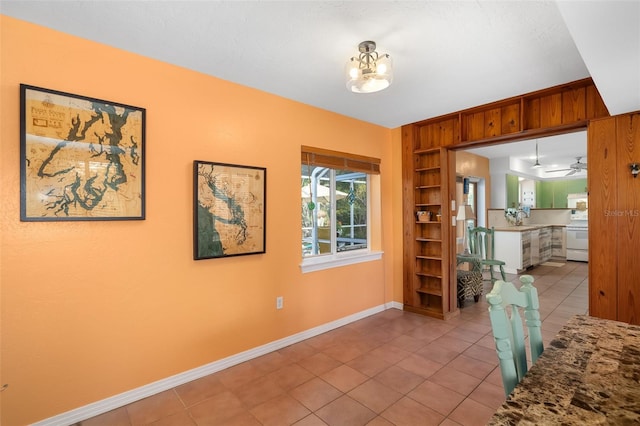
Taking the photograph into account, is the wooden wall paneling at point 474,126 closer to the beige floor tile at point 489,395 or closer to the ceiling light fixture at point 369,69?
the ceiling light fixture at point 369,69

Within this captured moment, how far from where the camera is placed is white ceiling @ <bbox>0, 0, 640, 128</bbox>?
165 cm

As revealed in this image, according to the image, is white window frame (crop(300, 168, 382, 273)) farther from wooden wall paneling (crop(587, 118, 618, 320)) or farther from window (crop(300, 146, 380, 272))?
wooden wall paneling (crop(587, 118, 618, 320))

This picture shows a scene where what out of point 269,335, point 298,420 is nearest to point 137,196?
point 269,335

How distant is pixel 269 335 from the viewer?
2871 mm

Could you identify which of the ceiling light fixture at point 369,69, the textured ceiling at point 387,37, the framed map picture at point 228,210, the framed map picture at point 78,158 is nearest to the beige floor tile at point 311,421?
the framed map picture at point 228,210

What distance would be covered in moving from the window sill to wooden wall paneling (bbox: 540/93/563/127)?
2224mm

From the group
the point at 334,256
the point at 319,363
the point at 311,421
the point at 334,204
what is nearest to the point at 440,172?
the point at 334,204

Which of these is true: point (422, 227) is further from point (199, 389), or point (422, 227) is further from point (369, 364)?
point (199, 389)

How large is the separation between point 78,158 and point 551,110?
387cm

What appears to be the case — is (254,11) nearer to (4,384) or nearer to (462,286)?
(4,384)

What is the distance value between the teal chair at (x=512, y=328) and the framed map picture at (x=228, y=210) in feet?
6.54

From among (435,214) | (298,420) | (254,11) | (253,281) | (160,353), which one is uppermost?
(254,11)

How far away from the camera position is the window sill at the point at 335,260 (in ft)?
10.5

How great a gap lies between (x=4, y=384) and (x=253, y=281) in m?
1.61
